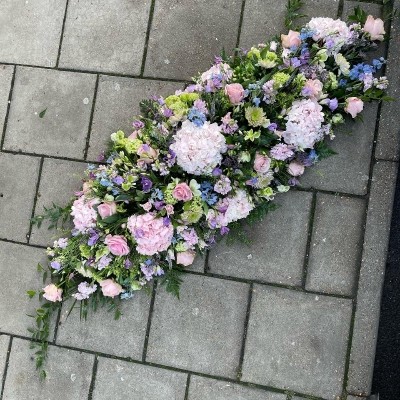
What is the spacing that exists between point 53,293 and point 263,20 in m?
1.78

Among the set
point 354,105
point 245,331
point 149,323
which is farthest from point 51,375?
point 354,105

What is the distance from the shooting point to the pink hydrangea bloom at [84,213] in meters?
2.56

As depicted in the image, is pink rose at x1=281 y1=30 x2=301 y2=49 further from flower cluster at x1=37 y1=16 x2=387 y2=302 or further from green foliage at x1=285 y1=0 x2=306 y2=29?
green foliage at x1=285 y1=0 x2=306 y2=29

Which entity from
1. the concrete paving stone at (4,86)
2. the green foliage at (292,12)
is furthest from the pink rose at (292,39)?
the concrete paving stone at (4,86)

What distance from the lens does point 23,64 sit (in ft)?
9.91

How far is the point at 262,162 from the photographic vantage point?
243 centimetres

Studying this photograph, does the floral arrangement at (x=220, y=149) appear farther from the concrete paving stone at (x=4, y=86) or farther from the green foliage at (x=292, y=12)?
the concrete paving stone at (x=4, y=86)

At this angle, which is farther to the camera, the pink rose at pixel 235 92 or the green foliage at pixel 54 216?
the green foliage at pixel 54 216

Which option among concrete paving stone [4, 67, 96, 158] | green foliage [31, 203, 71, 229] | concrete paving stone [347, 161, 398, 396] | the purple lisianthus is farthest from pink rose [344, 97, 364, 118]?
green foliage [31, 203, 71, 229]

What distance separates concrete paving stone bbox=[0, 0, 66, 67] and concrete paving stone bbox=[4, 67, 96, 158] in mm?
80

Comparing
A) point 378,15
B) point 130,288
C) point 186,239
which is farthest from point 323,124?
point 130,288

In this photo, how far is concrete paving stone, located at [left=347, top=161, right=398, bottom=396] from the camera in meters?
2.62

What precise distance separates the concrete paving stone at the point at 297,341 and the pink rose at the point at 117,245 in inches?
28.2

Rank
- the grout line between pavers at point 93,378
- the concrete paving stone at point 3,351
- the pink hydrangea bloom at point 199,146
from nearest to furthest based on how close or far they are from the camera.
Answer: the pink hydrangea bloom at point 199,146 → the grout line between pavers at point 93,378 → the concrete paving stone at point 3,351
